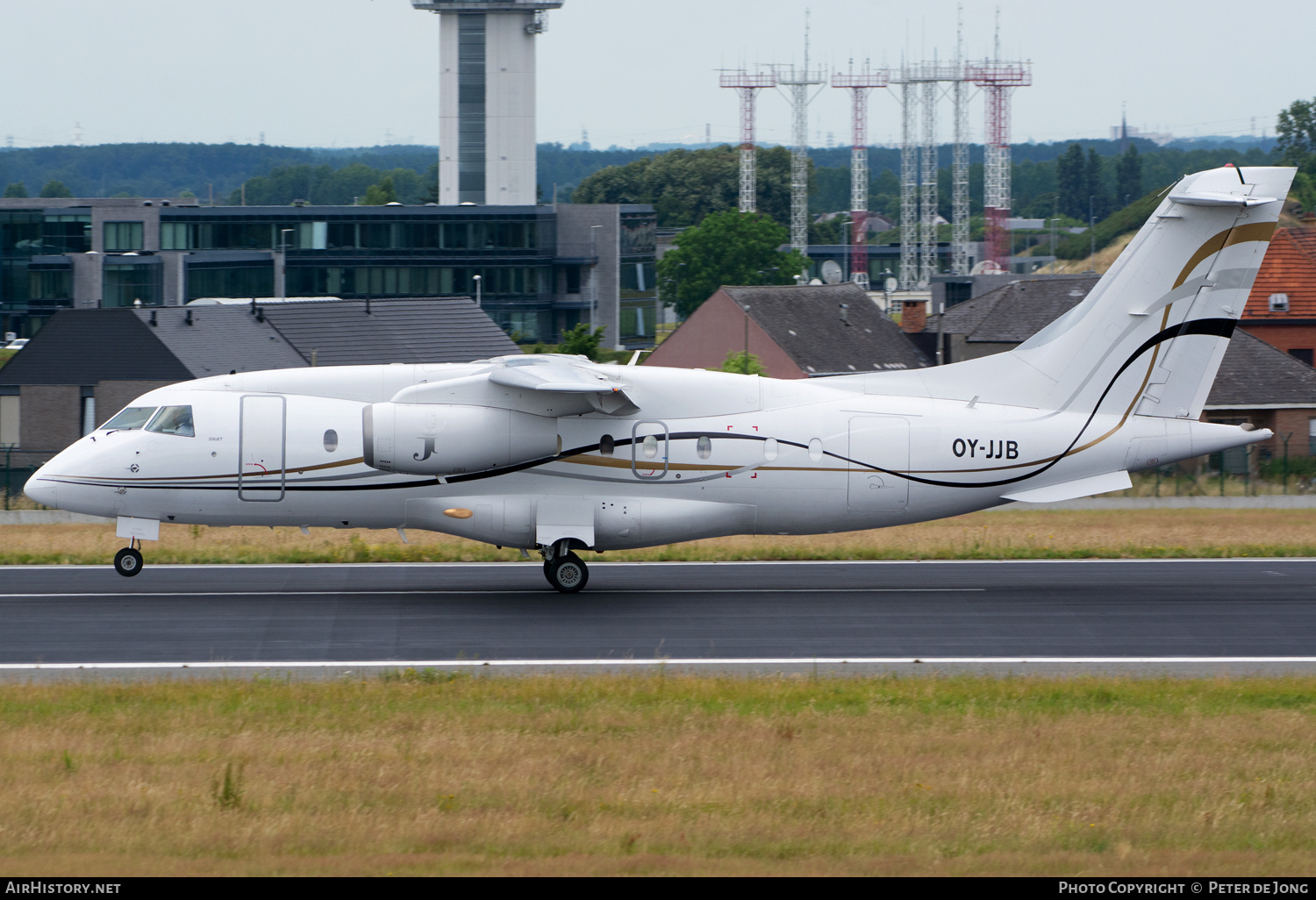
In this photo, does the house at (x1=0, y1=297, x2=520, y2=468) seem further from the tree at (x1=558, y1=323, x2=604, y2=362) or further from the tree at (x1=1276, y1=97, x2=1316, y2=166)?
the tree at (x1=1276, y1=97, x2=1316, y2=166)

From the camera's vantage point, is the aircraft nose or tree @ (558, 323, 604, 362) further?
tree @ (558, 323, 604, 362)

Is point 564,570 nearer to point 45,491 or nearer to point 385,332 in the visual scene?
point 45,491

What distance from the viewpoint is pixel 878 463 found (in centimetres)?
2227

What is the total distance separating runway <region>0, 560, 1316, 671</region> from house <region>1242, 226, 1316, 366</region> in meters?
39.2

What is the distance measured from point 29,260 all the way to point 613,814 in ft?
331

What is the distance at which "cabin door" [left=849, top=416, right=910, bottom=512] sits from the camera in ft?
73.0

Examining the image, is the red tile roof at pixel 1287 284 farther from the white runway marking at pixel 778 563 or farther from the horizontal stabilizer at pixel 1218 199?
the horizontal stabilizer at pixel 1218 199

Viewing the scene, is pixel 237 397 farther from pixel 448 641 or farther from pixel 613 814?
pixel 613 814

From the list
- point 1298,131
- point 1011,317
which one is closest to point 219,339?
point 1011,317

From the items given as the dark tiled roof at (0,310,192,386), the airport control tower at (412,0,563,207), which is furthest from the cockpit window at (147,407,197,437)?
the airport control tower at (412,0,563,207)

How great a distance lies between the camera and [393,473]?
71.0 feet

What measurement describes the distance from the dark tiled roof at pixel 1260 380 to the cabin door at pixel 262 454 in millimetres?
40637

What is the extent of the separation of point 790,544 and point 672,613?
26.4 feet
